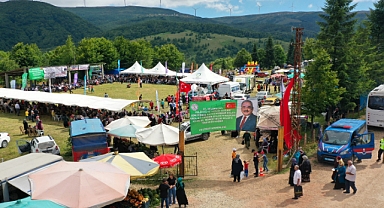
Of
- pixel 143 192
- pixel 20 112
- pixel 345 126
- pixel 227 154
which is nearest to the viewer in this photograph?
pixel 143 192

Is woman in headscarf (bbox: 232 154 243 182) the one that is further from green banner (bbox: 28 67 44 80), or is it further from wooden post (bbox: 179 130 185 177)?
green banner (bbox: 28 67 44 80)

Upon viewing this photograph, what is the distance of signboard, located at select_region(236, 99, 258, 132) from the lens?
17.0m

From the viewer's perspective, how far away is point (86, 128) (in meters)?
17.2

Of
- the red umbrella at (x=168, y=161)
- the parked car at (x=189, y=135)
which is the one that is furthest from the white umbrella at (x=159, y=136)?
the parked car at (x=189, y=135)

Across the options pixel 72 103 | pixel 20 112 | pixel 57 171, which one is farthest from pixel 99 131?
pixel 20 112

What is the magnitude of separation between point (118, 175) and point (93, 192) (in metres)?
1.27

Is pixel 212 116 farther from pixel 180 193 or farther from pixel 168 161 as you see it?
pixel 180 193

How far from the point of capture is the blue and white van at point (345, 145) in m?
16.0

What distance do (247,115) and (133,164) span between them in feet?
22.4

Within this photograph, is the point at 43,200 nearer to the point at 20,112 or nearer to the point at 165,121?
the point at 165,121

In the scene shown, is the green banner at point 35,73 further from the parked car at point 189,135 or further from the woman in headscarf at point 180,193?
the woman in headscarf at point 180,193

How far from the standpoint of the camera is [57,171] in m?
10.4

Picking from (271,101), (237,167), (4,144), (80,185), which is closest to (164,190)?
(80,185)

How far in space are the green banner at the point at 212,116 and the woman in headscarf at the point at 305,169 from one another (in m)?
3.45
